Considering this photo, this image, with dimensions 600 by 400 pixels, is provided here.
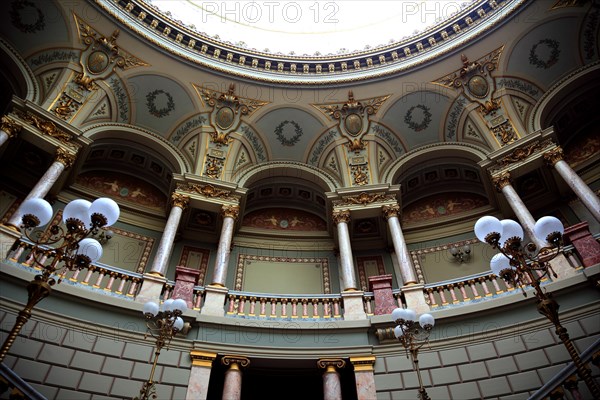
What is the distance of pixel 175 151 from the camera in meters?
12.2

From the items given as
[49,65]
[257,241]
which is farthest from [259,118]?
[49,65]

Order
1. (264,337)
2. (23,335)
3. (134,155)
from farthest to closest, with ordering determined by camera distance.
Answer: (134,155)
(264,337)
(23,335)

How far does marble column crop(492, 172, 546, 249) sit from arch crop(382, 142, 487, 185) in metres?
1.33

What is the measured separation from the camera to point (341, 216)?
1145 centimetres

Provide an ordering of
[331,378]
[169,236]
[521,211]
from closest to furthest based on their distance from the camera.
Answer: [331,378] → [521,211] → [169,236]

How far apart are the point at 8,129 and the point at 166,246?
14.6 feet

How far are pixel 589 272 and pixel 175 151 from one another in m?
10.4

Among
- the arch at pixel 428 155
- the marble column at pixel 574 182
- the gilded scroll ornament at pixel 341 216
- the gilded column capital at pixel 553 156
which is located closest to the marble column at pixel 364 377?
the gilded scroll ornament at pixel 341 216

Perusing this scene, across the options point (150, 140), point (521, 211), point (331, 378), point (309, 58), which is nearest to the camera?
point (331, 378)

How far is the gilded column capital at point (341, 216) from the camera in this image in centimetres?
1141

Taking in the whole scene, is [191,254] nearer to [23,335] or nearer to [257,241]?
[257,241]

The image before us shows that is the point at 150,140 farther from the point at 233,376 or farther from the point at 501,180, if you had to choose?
the point at 501,180

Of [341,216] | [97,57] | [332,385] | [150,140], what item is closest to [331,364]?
[332,385]

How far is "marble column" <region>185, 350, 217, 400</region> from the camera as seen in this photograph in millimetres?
6973
